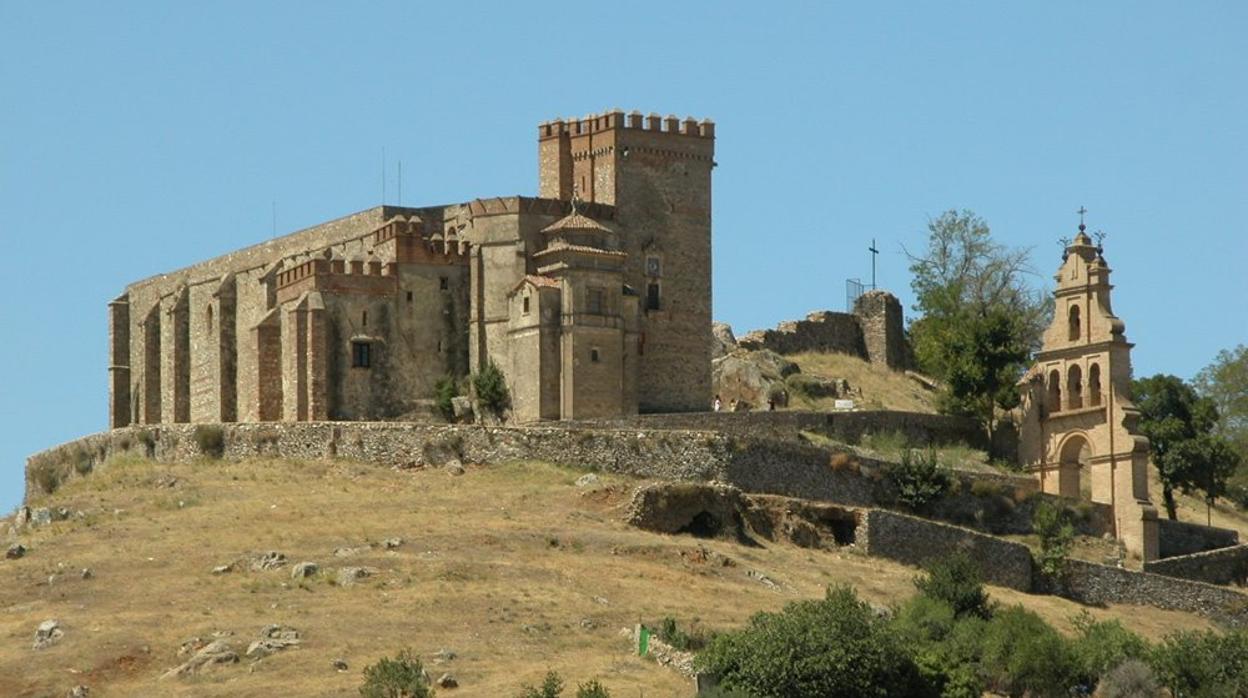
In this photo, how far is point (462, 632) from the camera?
221 ft

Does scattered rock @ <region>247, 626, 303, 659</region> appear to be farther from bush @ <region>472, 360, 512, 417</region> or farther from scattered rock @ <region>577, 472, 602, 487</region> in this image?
bush @ <region>472, 360, 512, 417</region>

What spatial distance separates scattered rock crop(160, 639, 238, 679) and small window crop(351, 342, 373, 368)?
2584 cm

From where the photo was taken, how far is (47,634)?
6775 cm

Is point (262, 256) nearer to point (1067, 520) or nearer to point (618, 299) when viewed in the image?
point (618, 299)

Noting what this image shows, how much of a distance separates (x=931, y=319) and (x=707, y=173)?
571 inches

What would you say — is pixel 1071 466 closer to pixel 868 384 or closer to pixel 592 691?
pixel 868 384

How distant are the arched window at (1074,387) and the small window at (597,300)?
14.0 metres

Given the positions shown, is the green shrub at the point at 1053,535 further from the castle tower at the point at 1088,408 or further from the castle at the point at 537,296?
the castle at the point at 537,296

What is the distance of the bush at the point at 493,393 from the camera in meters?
89.6

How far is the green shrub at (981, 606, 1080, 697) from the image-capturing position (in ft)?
234

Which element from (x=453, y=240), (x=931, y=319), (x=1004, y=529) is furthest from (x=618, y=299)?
(x=931, y=319)

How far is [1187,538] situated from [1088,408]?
4.70m

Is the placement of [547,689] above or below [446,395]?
below

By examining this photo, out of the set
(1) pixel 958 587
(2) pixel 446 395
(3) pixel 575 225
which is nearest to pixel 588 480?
(1) pixel 958 587
